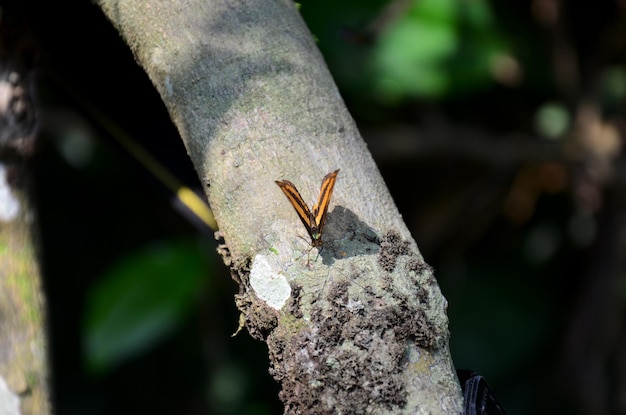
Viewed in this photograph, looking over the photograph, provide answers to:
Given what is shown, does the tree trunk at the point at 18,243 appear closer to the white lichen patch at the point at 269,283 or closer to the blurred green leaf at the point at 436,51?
the white lichen patch at the point at 269,283

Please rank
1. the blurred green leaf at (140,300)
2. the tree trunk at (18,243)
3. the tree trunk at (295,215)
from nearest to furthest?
the tree trunk at (295,215), the tree trunk at (18,243), the blurred green leaf at (140,300)

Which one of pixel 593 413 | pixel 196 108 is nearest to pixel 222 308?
pixel 593 413

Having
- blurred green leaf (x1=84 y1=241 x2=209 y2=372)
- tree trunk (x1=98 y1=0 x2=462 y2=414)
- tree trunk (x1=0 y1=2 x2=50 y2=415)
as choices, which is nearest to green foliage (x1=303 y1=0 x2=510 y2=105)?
blurred green leaf (x1=84 y1=241 x2=209 y2=372)

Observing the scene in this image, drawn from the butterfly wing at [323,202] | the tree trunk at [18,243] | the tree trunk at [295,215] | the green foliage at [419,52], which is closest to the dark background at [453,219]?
the green foliage at [419,52]

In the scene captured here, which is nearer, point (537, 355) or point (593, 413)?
point (593, 413)

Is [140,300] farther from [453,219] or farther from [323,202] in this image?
[323,202]

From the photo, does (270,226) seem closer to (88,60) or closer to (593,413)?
(88,60)
